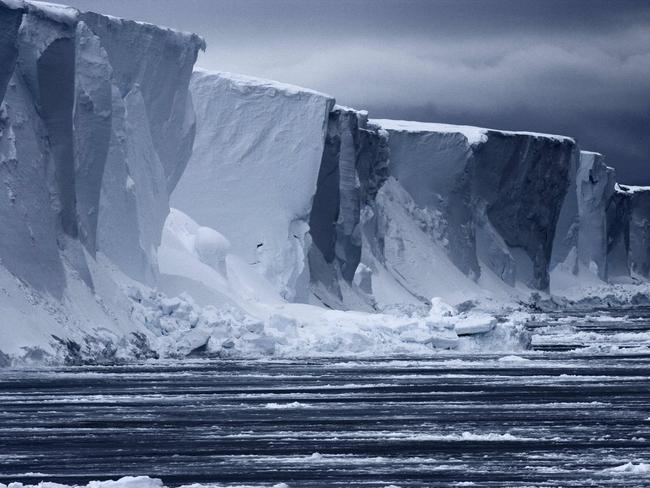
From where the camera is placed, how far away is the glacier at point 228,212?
79.0 feet

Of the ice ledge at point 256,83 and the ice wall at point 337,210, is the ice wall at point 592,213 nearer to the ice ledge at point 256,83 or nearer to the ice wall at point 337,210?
the ice wall at point 337,210

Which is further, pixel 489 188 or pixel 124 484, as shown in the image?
pixel 489 188

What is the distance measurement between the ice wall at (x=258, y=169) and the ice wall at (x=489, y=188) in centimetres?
1499

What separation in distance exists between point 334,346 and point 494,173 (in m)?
31.5

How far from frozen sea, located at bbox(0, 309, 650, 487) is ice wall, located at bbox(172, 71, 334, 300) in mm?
13364

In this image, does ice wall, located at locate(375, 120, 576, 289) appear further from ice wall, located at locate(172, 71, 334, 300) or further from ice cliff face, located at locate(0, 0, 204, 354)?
ice cliff face, located at locate(0, 0, 204, 354)

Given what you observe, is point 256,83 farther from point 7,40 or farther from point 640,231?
point 640,231

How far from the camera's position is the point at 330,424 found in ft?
46.6

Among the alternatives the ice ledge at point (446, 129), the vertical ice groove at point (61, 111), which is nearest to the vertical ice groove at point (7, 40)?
the vertical ice groove at point (61, 111)

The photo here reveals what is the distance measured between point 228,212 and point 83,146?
10157 mm

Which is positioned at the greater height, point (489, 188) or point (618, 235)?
point (489, 188)

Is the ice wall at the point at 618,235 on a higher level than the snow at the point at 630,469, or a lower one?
higher

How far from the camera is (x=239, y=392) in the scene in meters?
17.9

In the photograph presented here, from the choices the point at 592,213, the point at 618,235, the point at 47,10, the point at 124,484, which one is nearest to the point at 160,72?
the point at 47,10
